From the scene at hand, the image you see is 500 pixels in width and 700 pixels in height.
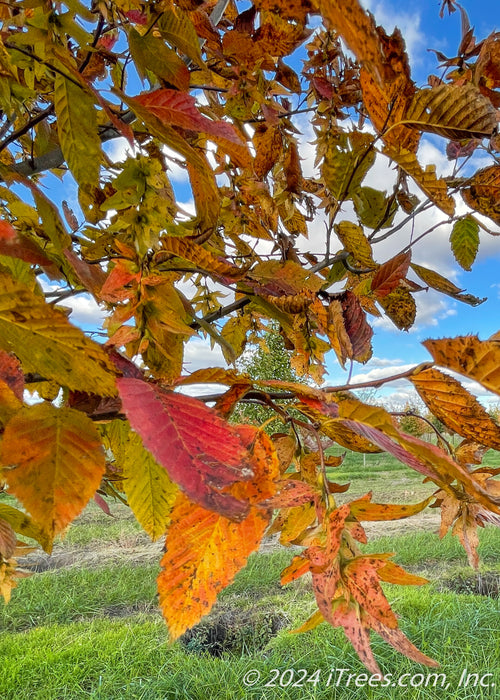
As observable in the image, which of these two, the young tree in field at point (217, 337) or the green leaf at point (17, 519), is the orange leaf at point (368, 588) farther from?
the green leaf at point (17, 519)

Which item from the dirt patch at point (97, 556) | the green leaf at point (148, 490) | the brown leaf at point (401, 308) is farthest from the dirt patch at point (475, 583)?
the green leaf at point (148, 490)

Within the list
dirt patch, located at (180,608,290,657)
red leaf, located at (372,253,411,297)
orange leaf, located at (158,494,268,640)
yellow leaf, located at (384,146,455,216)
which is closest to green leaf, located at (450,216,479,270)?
red leaf, located at (372,253,411,297)

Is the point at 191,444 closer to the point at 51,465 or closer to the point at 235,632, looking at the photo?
the point at 51,465

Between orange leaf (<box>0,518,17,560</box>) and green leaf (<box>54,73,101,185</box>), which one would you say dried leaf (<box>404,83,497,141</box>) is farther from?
orange leaf (<box>0,518,17,560</box>)

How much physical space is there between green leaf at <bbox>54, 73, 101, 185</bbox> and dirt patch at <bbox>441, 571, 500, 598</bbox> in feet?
12.3

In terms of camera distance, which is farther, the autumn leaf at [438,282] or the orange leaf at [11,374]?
the autumn leaf at [438,282]

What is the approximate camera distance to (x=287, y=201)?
2.45 ft

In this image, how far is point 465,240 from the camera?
0.70 m

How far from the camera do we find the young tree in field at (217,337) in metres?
0.21

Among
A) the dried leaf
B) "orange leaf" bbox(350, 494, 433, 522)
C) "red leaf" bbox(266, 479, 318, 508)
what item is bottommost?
"orange leaf" bbox(350, 494, 433, 522)

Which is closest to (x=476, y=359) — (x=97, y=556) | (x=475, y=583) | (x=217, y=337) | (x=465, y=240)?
(x=217, y=337)

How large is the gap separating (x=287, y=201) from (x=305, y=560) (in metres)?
0.58

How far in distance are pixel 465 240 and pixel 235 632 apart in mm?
2833

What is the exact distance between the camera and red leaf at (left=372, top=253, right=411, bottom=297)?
0.52m
